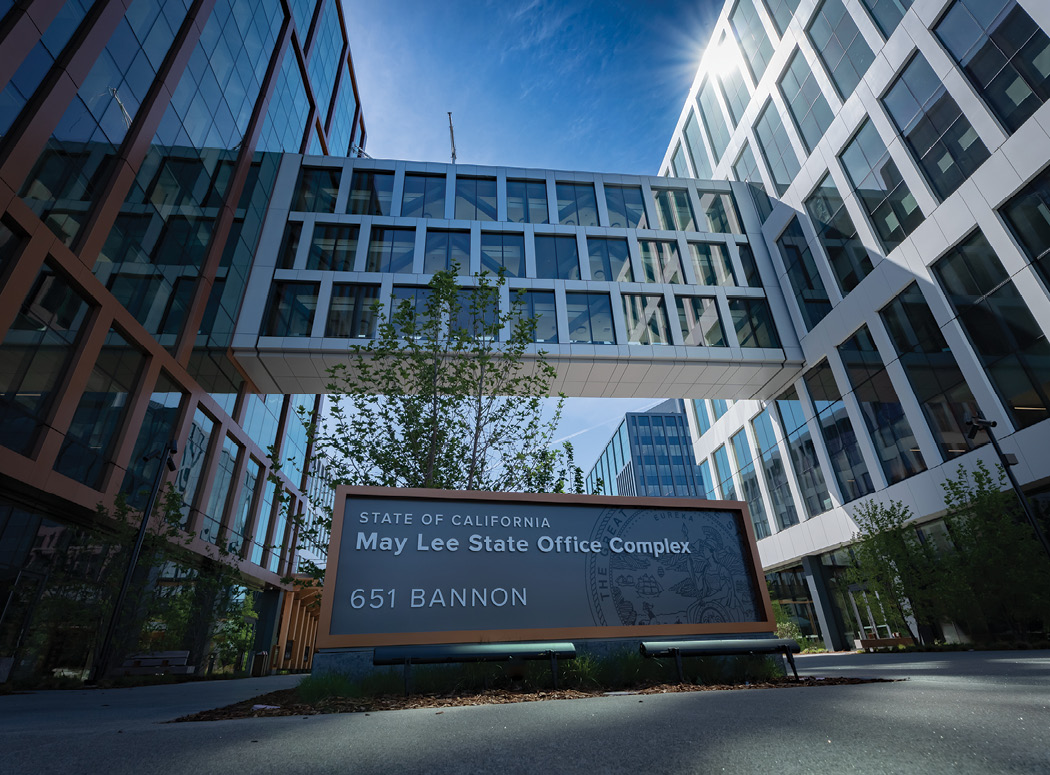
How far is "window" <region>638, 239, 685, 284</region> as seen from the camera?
27.9 m

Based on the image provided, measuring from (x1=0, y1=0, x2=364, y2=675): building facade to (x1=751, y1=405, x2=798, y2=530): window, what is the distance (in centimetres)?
2348

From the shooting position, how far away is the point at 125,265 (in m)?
16.6

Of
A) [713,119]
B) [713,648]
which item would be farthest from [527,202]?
[713,648]

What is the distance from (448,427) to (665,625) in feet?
18.9

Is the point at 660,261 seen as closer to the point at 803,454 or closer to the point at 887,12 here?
the point at 803,454

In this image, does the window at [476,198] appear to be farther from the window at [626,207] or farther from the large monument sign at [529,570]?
the large monument sign at [529,570]

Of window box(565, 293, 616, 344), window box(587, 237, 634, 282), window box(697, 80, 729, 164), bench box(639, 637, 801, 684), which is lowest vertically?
bench box(639, 637, 801, 684)

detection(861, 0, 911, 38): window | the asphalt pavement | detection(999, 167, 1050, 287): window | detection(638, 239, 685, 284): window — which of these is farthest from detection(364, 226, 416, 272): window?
the asphalt pavement

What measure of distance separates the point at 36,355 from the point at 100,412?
2.84 meters

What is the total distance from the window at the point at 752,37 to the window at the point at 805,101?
2.20 meters

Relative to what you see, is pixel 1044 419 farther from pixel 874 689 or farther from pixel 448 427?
pixel 448 427

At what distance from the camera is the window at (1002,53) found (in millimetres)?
15391

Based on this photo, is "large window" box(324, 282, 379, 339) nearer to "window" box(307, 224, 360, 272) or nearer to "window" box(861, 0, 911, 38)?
"window" box(307, 224, 360, 272)

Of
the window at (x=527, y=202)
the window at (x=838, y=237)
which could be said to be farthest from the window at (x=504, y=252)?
the window at (x=838, y=237)
